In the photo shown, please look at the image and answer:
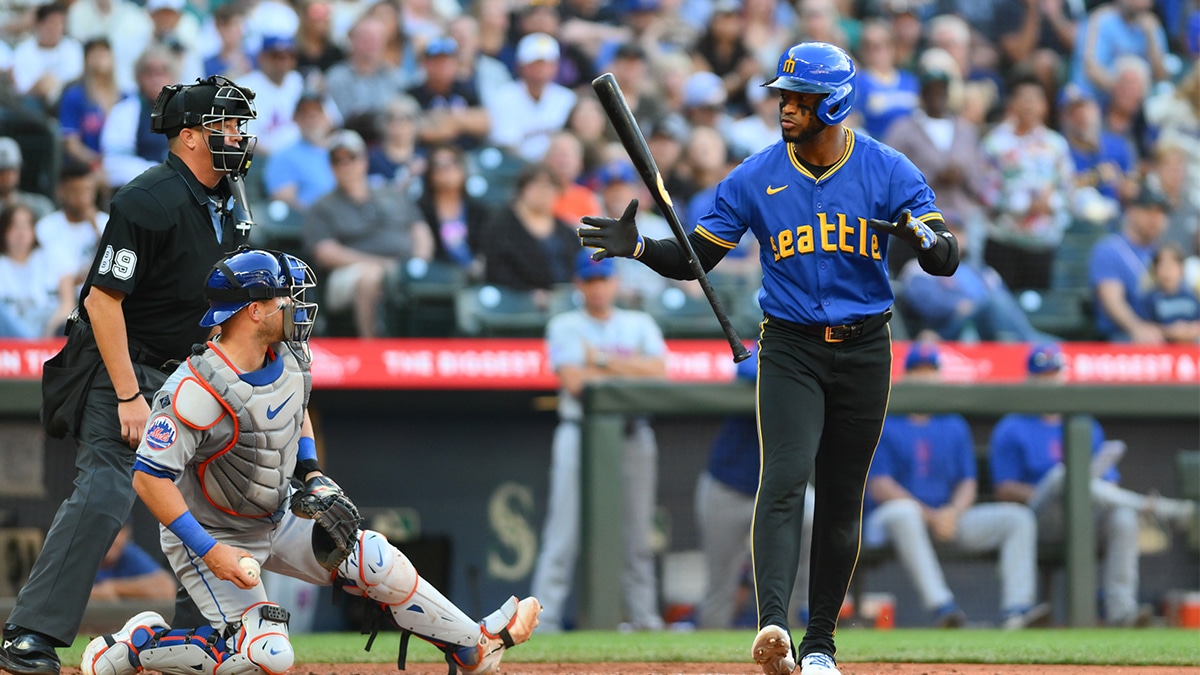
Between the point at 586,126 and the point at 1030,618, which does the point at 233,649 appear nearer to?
the point at 1030,618

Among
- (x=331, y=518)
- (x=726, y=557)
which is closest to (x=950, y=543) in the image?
(x=726, y=557)

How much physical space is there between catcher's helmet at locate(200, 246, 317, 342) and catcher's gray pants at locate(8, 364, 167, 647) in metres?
0.52

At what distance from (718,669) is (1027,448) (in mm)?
2563

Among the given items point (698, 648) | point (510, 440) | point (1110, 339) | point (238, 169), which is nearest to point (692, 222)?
point (510, 440)

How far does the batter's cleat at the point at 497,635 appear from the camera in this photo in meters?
3.90

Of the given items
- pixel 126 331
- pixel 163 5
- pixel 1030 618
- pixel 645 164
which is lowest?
pixel 1030 618

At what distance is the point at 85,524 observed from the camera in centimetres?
389

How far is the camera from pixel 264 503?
3729 millimetres

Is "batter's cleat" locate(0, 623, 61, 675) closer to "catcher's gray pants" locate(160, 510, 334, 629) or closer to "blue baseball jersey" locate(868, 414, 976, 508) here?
"catcher's gray pants" locate(160, 510, 334, 629)

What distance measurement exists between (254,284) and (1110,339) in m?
6.55

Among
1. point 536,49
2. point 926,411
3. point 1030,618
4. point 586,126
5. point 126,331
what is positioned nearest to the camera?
point 126,331

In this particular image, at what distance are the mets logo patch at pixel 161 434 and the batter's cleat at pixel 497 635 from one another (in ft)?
3.13

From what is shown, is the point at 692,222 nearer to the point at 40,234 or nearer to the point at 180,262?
the point at 40,234

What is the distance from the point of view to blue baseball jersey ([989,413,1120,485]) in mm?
6746
